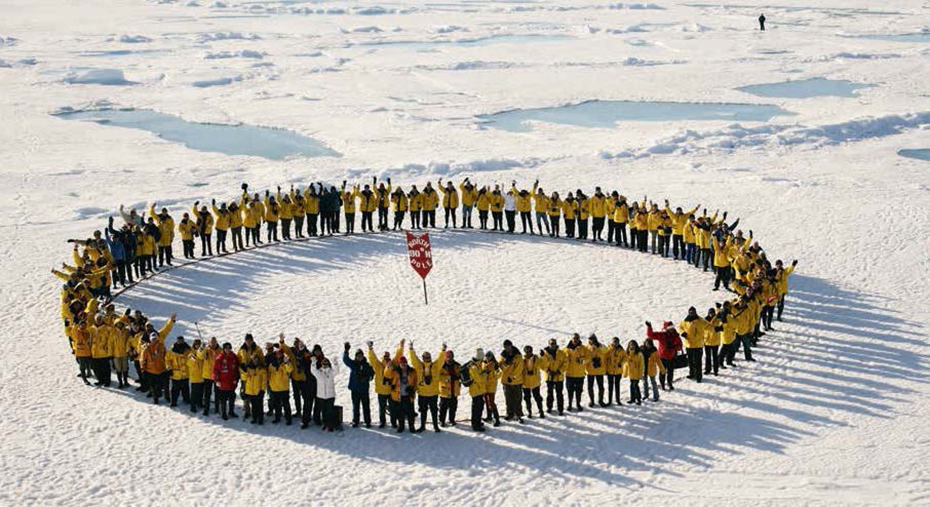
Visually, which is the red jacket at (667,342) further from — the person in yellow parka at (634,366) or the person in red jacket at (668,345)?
the person in yellow parka at (634,366)

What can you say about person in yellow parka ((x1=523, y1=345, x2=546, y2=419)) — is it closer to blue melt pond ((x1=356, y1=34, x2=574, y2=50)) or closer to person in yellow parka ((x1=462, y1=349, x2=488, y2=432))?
person in yellow parka ((x1=462, y1=349, x2=488, y2=432))

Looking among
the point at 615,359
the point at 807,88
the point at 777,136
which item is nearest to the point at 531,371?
the point at 615,359

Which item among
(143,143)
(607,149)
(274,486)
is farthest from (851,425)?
(143,143)

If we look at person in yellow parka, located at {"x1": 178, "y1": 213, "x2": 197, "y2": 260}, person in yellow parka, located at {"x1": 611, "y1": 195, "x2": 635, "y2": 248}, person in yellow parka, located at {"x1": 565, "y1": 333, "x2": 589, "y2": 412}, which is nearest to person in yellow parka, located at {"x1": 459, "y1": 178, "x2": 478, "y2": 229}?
person in yellow parka, located at {"x1": 611, "y1": 195, "x2": 635, "y2": 248}

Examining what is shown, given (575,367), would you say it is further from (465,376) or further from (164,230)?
(164,230)

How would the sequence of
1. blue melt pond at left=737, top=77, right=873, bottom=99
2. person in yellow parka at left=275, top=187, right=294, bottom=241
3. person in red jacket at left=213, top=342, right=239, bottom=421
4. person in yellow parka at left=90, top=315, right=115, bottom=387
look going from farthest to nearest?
1. blue melt pond at left=737, top=77, right=873, bottom=99
2. person in yellow parka at left=275, top=187, right=294, bottom=241
3. person in yellow parka at left=90, top=315, right=115, bottom=387
4. person in red jacket at left=213, top=342, right=239, bottom=421

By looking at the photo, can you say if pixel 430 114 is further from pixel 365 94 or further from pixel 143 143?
pixel 143 143

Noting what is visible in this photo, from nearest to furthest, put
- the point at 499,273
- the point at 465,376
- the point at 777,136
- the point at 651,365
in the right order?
the point at 465,376, the point at 651,365, the point at 499,273, the point at 777,136
